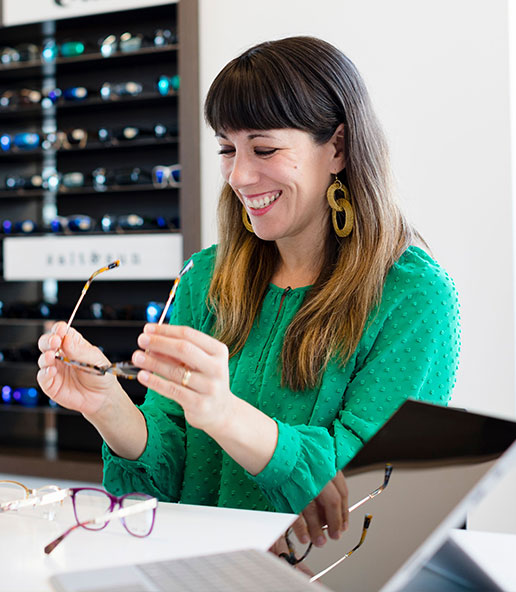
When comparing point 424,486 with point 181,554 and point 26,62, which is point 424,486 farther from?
point 26,62

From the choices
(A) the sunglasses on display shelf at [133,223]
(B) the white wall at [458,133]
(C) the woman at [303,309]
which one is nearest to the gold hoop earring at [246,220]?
(C) the woman at [303,309]

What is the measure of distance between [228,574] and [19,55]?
Result: 11.8ft

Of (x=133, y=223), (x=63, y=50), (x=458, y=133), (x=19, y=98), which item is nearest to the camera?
(x=458, y=133)

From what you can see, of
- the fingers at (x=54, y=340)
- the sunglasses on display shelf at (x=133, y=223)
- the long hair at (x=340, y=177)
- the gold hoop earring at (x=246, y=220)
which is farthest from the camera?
the sunglasses on display shelf at (x=133, y=223)

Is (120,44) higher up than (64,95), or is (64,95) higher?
(120,44)

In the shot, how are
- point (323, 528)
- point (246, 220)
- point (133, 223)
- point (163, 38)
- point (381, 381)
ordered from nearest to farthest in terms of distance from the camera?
point (323, 528), point (381, 381), point (246, 220), point (163, 38), point (133, 223)

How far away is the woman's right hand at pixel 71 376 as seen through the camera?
109 centimetres

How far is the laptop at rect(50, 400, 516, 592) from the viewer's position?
668 mm

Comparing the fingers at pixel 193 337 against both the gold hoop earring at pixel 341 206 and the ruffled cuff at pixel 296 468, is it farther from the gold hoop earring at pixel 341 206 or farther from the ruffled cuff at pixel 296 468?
the gold hoop earring at pixel 341 206

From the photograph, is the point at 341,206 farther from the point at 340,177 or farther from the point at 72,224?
the point at 72,224

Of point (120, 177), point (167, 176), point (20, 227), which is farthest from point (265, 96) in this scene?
point (20, 227)

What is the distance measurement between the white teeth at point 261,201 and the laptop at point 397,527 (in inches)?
26.4

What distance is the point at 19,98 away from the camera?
147 inches

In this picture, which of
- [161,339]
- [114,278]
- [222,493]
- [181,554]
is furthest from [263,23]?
[181,554]
